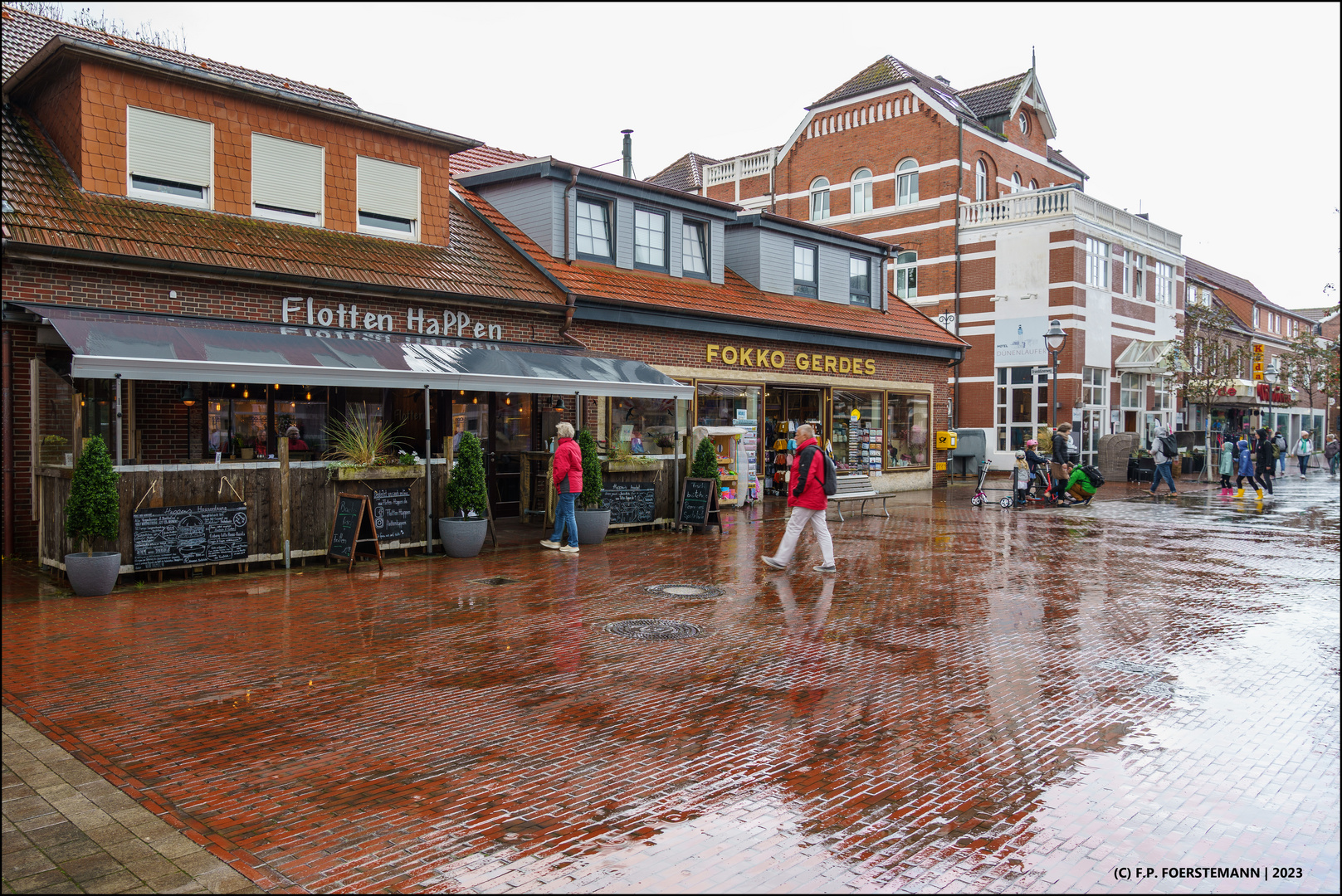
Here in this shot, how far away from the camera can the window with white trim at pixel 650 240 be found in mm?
19141

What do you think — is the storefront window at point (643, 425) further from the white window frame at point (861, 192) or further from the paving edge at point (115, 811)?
the white window frame at point (861, 192)

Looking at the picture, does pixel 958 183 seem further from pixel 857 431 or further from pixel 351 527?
pixel 351 527

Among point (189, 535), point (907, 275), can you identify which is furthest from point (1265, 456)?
point (189, 535)

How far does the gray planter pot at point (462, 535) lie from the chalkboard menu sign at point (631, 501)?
2570 mm

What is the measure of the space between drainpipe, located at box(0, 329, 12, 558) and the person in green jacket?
763 inches

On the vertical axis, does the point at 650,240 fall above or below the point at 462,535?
above

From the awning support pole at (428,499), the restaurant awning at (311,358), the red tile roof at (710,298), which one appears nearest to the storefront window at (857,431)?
the red tile roof at (710,298)

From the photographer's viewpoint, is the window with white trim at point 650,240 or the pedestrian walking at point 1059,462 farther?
the pedestrian walking at point 1059,462

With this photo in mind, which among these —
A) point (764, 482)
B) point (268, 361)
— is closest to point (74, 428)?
point (268, 361)

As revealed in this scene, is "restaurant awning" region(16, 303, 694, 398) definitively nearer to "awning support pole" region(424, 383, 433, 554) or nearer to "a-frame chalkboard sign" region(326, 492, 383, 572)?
"awning support pole" region(424, 383, 433, 554)

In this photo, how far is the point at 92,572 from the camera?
9461 millimetres

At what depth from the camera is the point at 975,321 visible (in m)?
33.7

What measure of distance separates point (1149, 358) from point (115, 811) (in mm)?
36975

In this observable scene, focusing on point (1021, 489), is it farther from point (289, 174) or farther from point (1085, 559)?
point (289, 174)
